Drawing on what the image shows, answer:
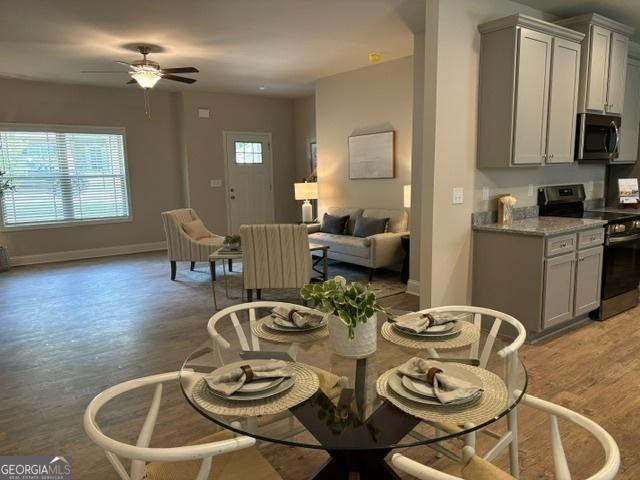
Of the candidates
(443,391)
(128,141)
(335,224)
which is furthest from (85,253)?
(443,391)

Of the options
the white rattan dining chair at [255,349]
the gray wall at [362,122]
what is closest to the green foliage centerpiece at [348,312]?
the white rattan dining chair at [255,349]

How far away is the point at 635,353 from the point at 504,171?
170 centimetres

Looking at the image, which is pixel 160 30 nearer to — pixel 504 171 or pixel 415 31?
pixel 415 31

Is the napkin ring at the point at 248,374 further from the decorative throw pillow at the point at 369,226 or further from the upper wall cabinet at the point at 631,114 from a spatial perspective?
the upper wall cabinet at the point at 631,114

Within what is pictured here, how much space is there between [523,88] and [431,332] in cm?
254

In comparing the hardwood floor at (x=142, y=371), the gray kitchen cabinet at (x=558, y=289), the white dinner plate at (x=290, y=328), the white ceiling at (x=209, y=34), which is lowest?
the hardwood floor at (x=142, y=371)

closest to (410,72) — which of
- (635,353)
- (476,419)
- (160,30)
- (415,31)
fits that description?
(415,31)

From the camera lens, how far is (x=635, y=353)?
322 centimetres

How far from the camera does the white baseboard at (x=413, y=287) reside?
4.74m

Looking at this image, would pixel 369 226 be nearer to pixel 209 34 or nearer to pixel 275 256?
pixel 275 256

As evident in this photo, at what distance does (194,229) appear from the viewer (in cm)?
581

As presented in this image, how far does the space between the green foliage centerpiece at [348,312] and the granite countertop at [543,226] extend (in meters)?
2.22

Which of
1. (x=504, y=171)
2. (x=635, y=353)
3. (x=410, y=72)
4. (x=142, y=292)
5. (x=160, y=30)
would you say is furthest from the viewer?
(x=410, y=72)

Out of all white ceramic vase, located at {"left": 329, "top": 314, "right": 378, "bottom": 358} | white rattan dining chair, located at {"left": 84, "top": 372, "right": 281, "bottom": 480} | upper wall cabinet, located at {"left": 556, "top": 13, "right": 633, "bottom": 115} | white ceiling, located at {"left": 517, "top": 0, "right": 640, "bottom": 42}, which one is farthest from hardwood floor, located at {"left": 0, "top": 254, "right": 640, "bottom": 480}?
white ceiling, located at {"left": 517, "top": 0, "right": 640, "bottom": 42}
